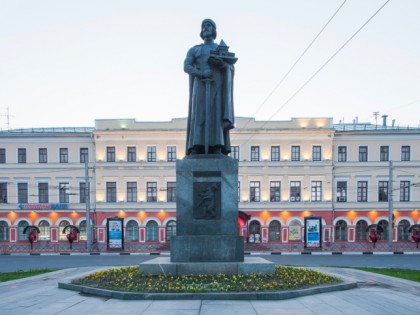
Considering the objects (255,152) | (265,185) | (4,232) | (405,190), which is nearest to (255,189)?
(265,185)

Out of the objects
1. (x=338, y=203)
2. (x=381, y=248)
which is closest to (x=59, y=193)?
(x=338, y=203)

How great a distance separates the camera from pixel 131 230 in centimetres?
3694

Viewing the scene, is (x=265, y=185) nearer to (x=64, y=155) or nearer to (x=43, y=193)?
(x=64, y=155)

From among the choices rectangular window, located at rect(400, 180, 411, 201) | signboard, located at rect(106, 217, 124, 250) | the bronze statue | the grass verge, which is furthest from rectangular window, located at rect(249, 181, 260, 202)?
the grass verge

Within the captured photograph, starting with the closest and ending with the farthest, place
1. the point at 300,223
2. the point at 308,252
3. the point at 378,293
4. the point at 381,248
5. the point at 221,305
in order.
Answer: the point at 221,305 < the point at 378,293 < the point at 308,252 < the point at 381,248 < the point at 300,223

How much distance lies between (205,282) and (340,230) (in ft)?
104

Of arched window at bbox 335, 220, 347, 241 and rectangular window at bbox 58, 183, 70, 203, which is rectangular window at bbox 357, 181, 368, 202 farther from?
rectangular window at bbox 58, 183, 70, 203

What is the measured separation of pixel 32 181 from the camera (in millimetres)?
37625

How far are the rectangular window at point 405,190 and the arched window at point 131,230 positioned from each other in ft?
84.7

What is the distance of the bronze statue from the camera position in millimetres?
10016

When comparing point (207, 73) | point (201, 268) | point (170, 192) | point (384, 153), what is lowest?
point (170, 192)

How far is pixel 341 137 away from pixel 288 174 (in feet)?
20.9

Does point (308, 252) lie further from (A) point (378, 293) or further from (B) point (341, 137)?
(A) point (378, 293)

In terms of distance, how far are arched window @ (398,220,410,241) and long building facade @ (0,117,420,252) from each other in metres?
0.10
